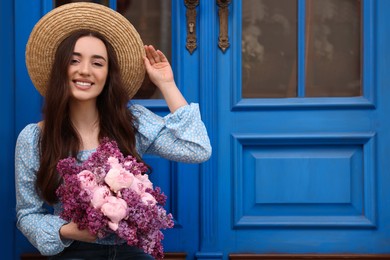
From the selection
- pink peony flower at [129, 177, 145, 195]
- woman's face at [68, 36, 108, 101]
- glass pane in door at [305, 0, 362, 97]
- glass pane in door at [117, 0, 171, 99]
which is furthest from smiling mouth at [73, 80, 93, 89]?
glass pane in door at [305, 0, 362, 97]

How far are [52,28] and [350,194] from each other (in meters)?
1.50

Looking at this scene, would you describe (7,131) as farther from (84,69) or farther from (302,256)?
(302,256)

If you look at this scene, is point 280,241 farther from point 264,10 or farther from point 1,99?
point 1,99

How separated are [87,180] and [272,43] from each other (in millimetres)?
1302

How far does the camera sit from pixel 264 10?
10.4ft

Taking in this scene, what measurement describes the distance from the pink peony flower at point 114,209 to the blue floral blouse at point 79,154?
1.01ft

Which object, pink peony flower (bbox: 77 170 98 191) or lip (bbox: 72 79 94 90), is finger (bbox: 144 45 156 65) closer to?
lip (bbox: 72 79 94 90)

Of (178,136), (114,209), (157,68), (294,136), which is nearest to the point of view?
(114,209)

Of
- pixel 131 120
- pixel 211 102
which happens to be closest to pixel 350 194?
pixel 211 102

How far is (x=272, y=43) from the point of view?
10.4 feet

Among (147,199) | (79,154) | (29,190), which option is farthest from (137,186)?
(29,190)

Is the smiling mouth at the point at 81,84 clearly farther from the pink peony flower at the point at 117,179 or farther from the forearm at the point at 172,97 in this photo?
the pink peony flower at the point at 117,179

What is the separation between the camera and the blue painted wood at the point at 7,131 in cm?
312

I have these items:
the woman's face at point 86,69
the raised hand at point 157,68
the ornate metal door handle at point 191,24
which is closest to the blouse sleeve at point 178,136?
the raised hand at point 157,68
